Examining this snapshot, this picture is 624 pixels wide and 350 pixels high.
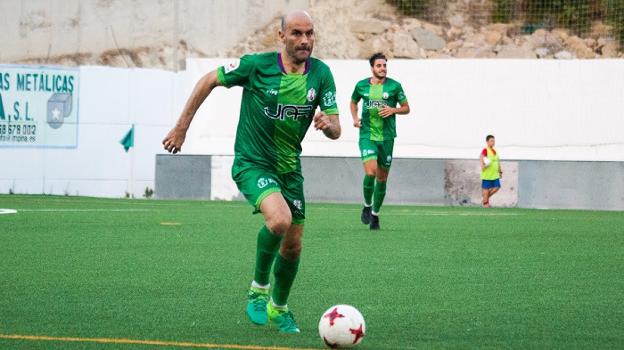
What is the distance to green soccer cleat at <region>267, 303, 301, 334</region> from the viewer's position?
7.64 m

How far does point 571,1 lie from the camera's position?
35562 mm

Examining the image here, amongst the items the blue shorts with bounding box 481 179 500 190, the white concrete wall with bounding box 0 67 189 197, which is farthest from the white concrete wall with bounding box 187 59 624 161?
the blue shorts with bounding box 481 179 500 190

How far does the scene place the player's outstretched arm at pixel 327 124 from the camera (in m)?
7.67

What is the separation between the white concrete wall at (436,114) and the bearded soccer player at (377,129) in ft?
44.1

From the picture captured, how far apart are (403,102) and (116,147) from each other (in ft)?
48.4

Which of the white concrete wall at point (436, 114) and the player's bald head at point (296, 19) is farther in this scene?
the white concrete wall at point (436, 114)

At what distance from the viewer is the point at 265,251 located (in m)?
7.93

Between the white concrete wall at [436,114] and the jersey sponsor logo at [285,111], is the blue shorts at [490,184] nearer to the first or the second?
the white concrete wall at [436,114]

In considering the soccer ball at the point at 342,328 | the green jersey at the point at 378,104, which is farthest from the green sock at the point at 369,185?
the soccer ball at the point at 342,328

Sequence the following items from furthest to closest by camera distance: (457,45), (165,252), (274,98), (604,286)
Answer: (457,45), (165,252), (604,286), (274,98)

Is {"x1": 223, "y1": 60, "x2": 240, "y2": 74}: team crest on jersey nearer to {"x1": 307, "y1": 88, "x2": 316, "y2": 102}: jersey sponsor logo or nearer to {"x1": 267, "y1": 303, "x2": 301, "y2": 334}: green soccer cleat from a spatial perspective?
{"x1": 307, "y1": 88, "x2": 316, "y2": 102}: jersey sponsor logo

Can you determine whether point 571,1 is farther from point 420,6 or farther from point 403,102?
point 403,102

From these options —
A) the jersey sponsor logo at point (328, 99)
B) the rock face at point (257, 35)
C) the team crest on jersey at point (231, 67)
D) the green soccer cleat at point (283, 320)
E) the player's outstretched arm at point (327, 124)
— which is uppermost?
the rock face at point (257, 35)

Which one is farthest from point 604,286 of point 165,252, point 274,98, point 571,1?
point 571,1
